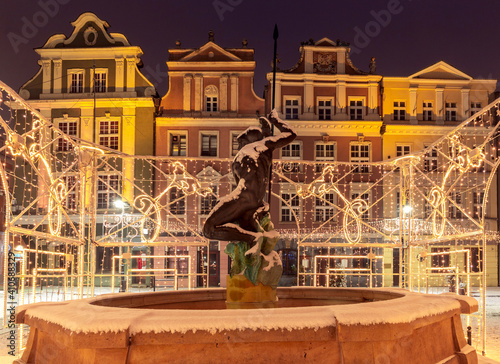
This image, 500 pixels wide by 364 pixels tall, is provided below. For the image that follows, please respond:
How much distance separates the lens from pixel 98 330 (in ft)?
11.7

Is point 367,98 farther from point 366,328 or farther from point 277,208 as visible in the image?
point 366,328

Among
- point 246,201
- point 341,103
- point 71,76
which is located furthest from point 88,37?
point 246,201

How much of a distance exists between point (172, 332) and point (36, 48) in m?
29.1

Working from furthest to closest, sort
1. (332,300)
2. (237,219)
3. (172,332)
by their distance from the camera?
(332,300) < (237,219) < (172,332)

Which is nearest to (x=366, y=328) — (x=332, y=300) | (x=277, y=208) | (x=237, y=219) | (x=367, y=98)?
(x=237, y=219)

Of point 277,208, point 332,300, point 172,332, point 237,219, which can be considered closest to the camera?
point 172,332

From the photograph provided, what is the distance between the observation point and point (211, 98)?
29844 millimetres

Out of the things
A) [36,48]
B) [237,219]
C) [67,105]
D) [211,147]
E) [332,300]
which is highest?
[36,48]

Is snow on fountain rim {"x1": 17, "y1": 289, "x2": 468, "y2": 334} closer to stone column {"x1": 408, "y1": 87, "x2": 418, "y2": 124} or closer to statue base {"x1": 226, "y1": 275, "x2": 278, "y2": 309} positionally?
statue base {"x1": 226, "y1": 275, "x2": 278, "y2": 309}

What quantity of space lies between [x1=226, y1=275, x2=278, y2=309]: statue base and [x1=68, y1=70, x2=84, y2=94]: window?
25.6 meters

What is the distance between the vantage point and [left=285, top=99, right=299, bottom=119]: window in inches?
1182

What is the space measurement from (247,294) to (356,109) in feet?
83.4

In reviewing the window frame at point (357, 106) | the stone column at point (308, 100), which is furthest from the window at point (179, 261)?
the window frame at point (357, 106)

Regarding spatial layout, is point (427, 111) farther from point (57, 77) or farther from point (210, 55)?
point (57, 77)
